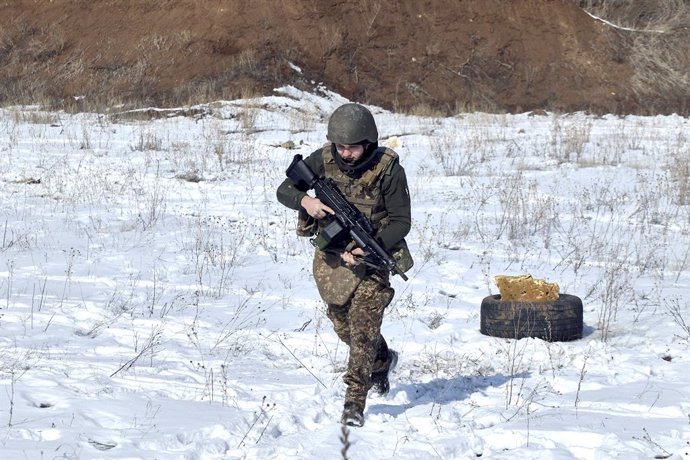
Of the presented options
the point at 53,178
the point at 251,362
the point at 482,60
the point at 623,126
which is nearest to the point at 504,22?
the point at 482,60

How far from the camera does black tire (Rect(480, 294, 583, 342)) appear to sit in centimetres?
688

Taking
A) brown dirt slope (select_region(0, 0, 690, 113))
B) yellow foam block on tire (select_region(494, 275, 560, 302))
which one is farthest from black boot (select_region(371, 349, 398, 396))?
brown dirt slope (select_region(0, 0, 690, 113))

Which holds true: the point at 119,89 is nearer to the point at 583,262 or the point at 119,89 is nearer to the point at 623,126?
the point at 623,126

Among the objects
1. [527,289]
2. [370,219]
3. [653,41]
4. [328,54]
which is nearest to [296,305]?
[527,289]

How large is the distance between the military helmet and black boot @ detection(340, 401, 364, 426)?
4.60 feet

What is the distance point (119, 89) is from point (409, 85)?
24.3ft

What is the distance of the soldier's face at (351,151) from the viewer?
4.79m

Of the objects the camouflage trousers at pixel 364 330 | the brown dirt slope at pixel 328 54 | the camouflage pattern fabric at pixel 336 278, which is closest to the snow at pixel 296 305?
the camouflage trousers at pixel 364 330

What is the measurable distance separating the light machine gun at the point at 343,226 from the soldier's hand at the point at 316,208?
40 mm

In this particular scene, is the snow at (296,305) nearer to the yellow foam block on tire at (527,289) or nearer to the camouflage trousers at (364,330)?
the camouflage trousers at (364,330)

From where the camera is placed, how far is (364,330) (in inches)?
196

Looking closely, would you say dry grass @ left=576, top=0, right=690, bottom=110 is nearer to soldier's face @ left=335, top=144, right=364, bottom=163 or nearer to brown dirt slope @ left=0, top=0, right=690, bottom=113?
brown dirt slope @ left=0, top=0, right=690, bottom=113

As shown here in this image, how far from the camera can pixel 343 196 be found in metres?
4.85

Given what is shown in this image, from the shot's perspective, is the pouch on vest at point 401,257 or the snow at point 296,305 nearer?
the snow at point 296,305
